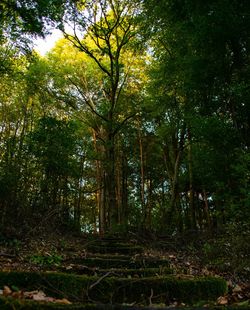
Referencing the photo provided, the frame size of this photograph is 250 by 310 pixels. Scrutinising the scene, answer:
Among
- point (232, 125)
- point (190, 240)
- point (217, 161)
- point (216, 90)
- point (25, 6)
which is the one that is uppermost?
point (25, 6)

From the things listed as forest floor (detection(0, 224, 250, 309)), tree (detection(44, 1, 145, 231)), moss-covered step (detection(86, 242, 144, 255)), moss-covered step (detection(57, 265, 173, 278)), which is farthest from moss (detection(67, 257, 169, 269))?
tree (detection(44, 1, 145, 231))

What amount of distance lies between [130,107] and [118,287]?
1414 cm

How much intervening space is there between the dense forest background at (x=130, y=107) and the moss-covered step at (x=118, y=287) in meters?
2.78

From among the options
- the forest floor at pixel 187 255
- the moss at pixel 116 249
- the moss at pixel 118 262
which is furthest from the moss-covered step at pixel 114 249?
the moss at pixel 118 262

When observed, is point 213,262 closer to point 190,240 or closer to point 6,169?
point 190,240

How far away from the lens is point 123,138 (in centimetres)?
2003

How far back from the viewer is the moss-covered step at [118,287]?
3.01 meters

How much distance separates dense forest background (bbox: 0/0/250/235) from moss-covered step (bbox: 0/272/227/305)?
9.12 ft

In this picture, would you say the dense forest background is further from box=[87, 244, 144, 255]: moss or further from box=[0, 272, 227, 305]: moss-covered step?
box=[0, 272, 227, 305]: moss-covered step

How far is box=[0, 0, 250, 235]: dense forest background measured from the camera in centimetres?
761

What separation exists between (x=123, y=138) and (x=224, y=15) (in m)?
13.1

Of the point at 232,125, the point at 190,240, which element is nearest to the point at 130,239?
the point at 190,240

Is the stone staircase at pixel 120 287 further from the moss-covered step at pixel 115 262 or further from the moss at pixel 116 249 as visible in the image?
the moss at pixel 116 249

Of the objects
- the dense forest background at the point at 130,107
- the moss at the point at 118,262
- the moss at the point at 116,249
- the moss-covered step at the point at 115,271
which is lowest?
the moss-covered step at the point at 115,271
